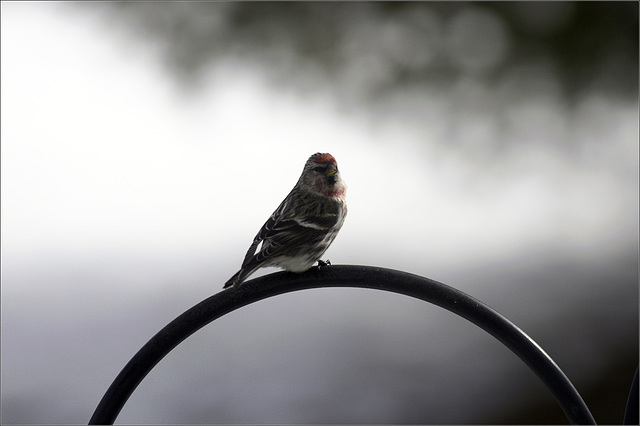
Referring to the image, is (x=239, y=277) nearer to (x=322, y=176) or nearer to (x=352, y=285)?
(x=352, y=285)

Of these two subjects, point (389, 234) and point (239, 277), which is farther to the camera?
point (389, 234)

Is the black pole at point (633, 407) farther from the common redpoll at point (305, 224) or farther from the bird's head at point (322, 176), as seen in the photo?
the bird's head at point (322, 176)

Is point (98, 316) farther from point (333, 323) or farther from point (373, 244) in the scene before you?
point (373, 244)

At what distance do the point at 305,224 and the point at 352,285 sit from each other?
310 millimetres

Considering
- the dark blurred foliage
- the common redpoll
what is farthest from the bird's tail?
the dark blurred foliage

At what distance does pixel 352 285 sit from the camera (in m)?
1.27

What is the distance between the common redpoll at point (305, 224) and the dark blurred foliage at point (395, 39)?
161 cm

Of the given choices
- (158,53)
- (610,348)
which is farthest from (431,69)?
(610,348)

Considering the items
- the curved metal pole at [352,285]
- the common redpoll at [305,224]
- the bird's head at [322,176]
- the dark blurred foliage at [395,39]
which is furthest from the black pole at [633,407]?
the dark blurred foliage at [395,39]

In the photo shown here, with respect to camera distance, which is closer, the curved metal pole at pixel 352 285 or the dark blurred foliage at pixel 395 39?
the curved metal pole at pixel 352 285

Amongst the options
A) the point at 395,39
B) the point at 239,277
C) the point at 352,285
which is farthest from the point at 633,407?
the point at 395,39

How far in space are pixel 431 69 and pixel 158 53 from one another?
132 centimetres

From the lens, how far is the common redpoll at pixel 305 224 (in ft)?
4.67

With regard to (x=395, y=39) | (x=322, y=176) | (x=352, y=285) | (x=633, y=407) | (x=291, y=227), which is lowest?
(x=633, y=407)
